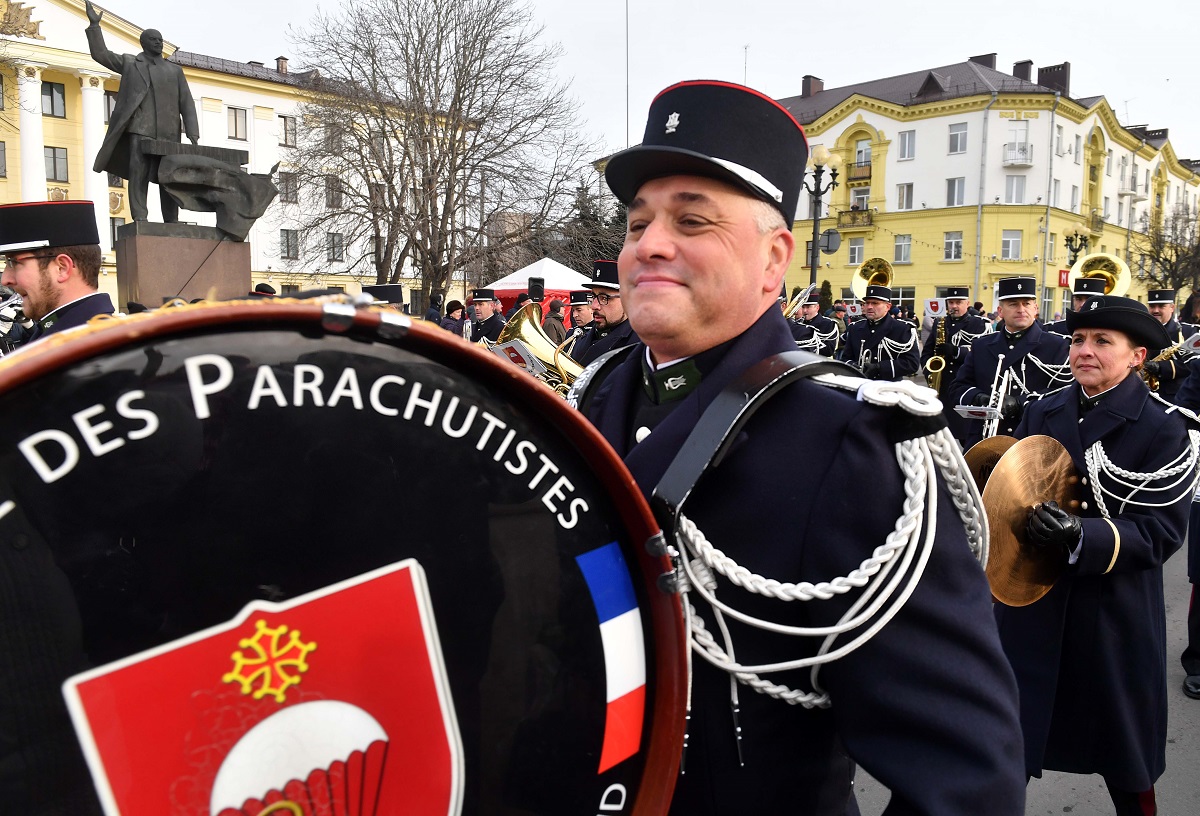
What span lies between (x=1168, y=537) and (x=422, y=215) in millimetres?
26921

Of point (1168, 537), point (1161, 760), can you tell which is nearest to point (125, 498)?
point (1168, 537)

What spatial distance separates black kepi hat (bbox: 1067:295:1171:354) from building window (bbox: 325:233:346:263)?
27.1 metres

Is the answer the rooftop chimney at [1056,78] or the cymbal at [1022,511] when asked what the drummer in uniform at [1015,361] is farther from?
the rooftop chimney at [1056,78]

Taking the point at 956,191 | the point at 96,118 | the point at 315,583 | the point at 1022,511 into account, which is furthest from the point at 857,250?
the point at 315,583

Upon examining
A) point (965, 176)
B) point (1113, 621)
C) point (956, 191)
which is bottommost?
point (1113, 621)

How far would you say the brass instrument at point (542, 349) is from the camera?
811 centimetres

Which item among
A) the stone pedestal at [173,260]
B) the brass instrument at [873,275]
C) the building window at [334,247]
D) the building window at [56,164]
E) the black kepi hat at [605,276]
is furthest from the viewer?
the building window at [56,164]

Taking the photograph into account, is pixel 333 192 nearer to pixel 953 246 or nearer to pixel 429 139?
pixel 429 139

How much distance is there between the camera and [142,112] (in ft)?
36.4

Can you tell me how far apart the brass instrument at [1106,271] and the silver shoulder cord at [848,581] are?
5989 millimetres

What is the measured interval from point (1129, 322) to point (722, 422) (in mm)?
3114

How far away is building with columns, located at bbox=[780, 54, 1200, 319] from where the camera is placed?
4784 cm

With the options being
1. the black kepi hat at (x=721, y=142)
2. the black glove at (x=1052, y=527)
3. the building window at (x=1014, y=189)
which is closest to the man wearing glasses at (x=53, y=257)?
the black kepi hat at (x=721, y=142)

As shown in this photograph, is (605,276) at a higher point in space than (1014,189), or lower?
lower
